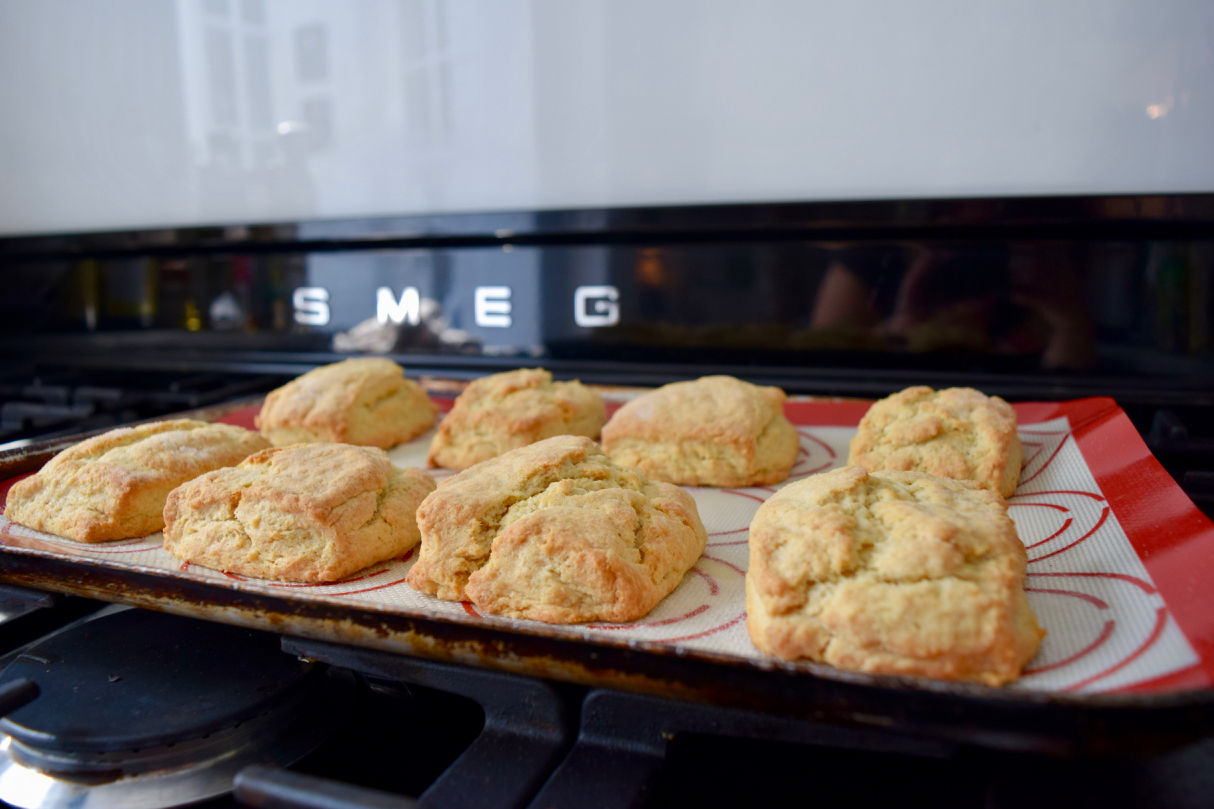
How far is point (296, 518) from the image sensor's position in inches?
44.8

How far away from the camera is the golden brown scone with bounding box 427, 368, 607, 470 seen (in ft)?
5.35

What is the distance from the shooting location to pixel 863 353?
6.41 ft

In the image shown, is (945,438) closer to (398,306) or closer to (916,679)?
(916,679)

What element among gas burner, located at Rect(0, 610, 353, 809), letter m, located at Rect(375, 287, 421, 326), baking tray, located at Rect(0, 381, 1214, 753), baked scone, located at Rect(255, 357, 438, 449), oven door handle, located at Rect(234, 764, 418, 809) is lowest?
gas burner, located at Rect(0, 610, 353, 809)

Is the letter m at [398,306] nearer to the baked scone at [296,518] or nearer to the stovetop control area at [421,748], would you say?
the baked scone at [296,518]

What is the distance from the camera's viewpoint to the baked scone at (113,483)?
4.14 ft

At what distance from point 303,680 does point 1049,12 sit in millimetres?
1994

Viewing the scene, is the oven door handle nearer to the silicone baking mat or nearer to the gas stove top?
the silicone baking mat

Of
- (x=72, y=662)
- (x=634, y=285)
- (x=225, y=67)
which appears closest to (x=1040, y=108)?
(x=634, y=285)

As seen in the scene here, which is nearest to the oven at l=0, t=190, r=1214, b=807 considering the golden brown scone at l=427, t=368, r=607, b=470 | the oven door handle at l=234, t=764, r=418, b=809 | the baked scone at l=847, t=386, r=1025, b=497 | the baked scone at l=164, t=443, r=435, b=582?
the oven door handle at l=234, t=764, r=418, b=809

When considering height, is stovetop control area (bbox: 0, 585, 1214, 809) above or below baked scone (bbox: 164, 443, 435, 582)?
below

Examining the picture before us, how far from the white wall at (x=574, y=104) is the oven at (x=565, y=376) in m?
0.10

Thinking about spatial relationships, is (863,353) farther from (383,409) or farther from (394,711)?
(394,711)

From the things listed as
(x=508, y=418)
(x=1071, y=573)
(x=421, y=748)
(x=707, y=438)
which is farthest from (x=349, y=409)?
(x=1071, y=573)
